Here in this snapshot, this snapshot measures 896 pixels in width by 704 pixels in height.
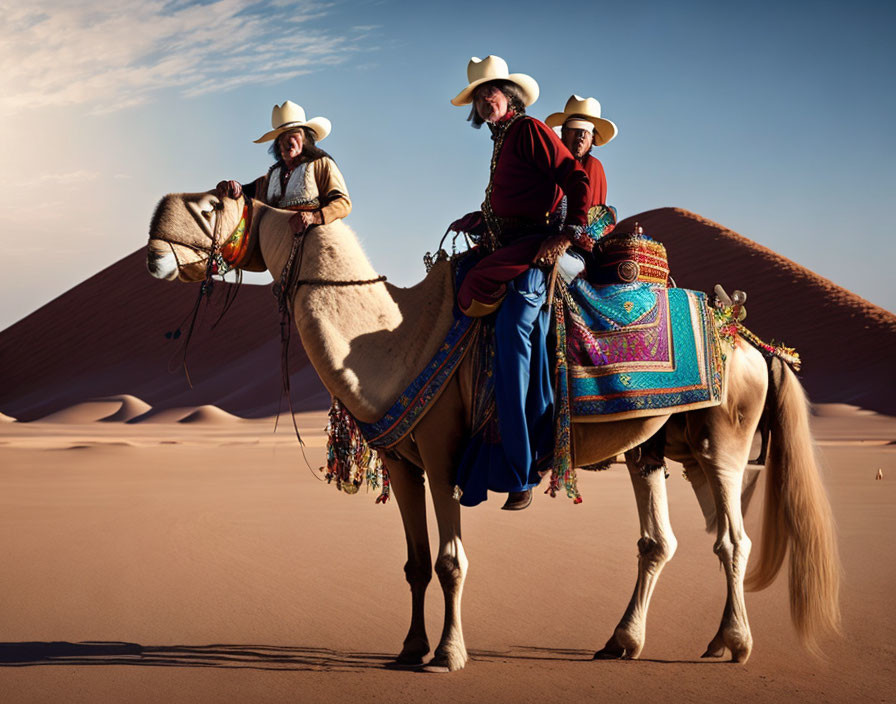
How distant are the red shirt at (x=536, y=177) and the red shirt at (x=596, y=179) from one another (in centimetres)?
65

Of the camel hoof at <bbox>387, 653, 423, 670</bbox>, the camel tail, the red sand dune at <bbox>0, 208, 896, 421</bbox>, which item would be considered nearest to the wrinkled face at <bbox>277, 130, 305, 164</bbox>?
the camel hoof at <bbox>387, 653, 423, 670</bbox>

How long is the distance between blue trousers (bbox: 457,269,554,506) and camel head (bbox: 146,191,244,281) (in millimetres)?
1582

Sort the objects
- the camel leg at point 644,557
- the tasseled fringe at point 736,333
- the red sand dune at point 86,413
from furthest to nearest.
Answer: the red sand dune at point 86,413 < the tasseled fringe at point 736,333 < the camel leg at point 644,557

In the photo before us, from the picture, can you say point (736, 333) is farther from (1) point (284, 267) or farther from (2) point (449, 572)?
(1) point (284, 267)

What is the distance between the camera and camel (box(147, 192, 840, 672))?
4930 millimetres

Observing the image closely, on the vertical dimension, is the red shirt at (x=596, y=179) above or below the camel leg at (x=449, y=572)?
above

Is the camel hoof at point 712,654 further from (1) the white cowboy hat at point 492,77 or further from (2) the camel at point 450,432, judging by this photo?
(1) the white cowboy hat at point 492,77

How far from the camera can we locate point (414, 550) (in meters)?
5.22

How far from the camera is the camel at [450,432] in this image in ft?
16.2

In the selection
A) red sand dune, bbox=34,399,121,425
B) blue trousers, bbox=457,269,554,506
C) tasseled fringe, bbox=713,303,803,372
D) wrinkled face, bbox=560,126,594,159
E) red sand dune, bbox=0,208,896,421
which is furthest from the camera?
red sand dune, bbox=34,399,121,425

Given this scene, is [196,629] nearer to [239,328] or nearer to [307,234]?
[307,234]

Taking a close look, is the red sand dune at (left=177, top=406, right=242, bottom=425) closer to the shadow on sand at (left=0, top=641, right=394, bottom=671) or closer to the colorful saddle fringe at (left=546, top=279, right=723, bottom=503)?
the shadow on sand at (left=0, top=641, right=394, bottom=671)

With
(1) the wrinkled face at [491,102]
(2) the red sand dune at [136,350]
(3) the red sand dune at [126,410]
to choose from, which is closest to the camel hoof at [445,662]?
(1) the wrinkled face at [491,102]

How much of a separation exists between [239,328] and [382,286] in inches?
2706
